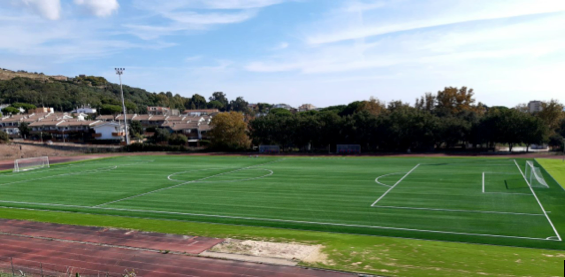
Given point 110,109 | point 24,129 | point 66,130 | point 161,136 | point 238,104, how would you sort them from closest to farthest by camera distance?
point 161,136
point 24,129
point 66,130
point 110,109
point 238,104

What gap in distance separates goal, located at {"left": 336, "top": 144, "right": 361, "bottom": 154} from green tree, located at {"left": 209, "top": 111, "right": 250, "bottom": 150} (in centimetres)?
1582

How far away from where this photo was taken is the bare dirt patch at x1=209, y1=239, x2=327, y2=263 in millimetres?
12742

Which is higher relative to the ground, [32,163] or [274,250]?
[32,163]

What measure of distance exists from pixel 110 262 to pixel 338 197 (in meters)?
13.9

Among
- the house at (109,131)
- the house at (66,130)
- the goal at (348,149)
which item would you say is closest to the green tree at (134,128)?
the house at (109,131)

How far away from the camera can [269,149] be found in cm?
5572

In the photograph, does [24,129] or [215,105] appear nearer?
[24,129]

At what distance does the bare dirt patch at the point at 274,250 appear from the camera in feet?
41.8

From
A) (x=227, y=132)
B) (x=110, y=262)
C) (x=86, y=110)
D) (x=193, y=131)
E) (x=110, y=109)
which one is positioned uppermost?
(x=86, y=110)

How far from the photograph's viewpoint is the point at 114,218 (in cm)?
1981

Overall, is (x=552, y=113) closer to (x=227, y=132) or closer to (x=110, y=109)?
(x=227, y=132)

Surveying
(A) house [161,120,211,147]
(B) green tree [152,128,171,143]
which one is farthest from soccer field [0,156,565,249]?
(A) house [161,120,211,147]

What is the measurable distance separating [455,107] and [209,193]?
56.9 metres

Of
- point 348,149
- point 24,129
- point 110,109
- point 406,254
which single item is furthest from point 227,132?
point 110,109
